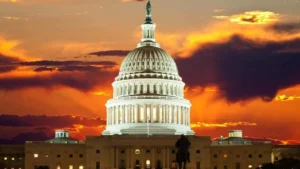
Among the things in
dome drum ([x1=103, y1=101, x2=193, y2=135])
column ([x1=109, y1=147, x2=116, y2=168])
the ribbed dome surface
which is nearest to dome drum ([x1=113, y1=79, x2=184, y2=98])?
the ribbed dome surface

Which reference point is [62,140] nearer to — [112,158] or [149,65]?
[112,158]

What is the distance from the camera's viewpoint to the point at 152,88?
187 meters

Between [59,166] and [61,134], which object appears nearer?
[59,166]

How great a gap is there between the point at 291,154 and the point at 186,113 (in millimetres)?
19787

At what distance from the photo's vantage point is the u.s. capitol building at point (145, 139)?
172625 millimetres

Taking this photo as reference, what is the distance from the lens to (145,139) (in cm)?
17275

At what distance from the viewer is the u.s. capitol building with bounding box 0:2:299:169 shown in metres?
173

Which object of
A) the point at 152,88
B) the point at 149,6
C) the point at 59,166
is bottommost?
the point at 59,166

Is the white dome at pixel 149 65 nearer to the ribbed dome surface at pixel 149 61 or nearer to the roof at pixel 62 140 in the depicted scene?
the ribbed dome surface at pixel 149 61

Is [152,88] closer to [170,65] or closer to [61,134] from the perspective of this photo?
[170,65]

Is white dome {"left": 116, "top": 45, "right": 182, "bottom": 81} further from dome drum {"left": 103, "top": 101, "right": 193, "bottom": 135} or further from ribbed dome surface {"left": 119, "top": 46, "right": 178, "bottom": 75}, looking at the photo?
dome drum {"left": 103, "top": 101, "right": 193, "bottom": 135}

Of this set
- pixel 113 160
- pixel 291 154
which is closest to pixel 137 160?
pixel 113 160

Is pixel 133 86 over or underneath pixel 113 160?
over

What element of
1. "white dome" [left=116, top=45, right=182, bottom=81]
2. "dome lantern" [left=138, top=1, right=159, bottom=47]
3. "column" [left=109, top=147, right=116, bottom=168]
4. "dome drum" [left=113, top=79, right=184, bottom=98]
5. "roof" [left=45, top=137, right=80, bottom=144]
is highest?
"dome lantern" [left=138, top=1, right=159, bottom=47]
